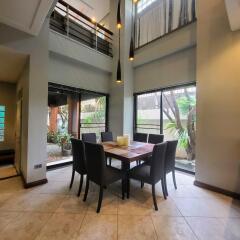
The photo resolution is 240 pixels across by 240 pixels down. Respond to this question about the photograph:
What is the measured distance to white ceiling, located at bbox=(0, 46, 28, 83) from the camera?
3.00 m

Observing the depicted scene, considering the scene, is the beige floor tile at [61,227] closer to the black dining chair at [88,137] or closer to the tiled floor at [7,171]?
the black dining chair at [88,137]

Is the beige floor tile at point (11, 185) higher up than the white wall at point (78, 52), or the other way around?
the white wall at point (78, 52)

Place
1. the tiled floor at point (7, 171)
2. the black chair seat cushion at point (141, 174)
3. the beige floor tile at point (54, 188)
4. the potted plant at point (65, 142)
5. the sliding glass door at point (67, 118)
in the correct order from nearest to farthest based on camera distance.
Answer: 1. the black chair seat cushion at point (141, 174)
2. the beige floor tile at point (54, 188)
3. the tiled floor at point (7, 171)
4. the sliding glass door at point (67, 118)
5. the potted plant at point (65, 142)

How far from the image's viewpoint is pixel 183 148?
14.4ft

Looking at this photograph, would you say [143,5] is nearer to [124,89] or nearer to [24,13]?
[124,89]

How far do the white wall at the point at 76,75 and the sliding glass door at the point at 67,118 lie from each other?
0.76 ft

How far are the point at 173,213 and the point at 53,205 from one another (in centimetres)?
181

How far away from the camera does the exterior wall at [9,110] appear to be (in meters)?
5.11

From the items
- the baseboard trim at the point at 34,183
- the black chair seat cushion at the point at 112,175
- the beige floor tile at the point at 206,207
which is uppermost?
the black chair seat cushion at the point at 112,175

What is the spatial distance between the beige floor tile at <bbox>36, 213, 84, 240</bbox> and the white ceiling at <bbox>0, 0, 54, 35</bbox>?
2920 millimetres

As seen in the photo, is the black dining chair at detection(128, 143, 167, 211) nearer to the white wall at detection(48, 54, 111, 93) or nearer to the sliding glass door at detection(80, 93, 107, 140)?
the sliding glass door at detection(80, 93, 107, 140)

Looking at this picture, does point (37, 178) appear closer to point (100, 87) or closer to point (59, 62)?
point (59, 62)

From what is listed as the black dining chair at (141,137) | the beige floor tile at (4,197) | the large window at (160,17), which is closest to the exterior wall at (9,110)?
the beige floor tile at (4,197)

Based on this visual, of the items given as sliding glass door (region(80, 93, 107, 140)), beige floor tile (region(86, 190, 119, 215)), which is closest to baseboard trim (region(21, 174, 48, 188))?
beige floor tile (region(86, 190, 119, 215))
